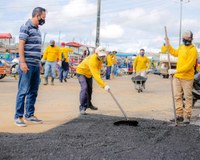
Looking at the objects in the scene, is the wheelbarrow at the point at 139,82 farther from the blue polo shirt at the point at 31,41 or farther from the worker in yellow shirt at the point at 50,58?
the blue polo shirt at the point at 31,41

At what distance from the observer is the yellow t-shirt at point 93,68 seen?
26.9 feet

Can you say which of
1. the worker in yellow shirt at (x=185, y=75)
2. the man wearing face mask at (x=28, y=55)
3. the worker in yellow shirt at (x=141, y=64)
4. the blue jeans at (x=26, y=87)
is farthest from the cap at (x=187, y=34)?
the worker in yellow shirt at (x=141, y=64)

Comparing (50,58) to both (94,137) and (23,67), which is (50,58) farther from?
(94,137)

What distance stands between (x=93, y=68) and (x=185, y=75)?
72.7 inches

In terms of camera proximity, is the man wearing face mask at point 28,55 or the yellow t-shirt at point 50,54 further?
the yellow t-shirt at point 50,54

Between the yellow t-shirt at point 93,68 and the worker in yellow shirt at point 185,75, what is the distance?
1.42 m

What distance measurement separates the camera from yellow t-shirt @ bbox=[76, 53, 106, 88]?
8195 mm

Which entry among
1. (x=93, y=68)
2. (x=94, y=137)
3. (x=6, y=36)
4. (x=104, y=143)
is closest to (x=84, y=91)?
(x=93, y=68)

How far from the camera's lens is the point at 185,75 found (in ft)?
27.6

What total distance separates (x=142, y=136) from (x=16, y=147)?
2.06m

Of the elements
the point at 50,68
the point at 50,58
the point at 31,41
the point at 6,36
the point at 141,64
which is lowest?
the point at 50,68

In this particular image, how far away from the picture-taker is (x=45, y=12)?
24.1ft

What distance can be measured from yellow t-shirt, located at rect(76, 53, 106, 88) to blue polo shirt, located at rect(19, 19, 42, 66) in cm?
139

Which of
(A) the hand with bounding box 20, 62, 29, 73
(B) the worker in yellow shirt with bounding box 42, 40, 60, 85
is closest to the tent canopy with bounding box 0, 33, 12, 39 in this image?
(B) the worker in yellow shirt with bounding box 42, 40, 60, 85
